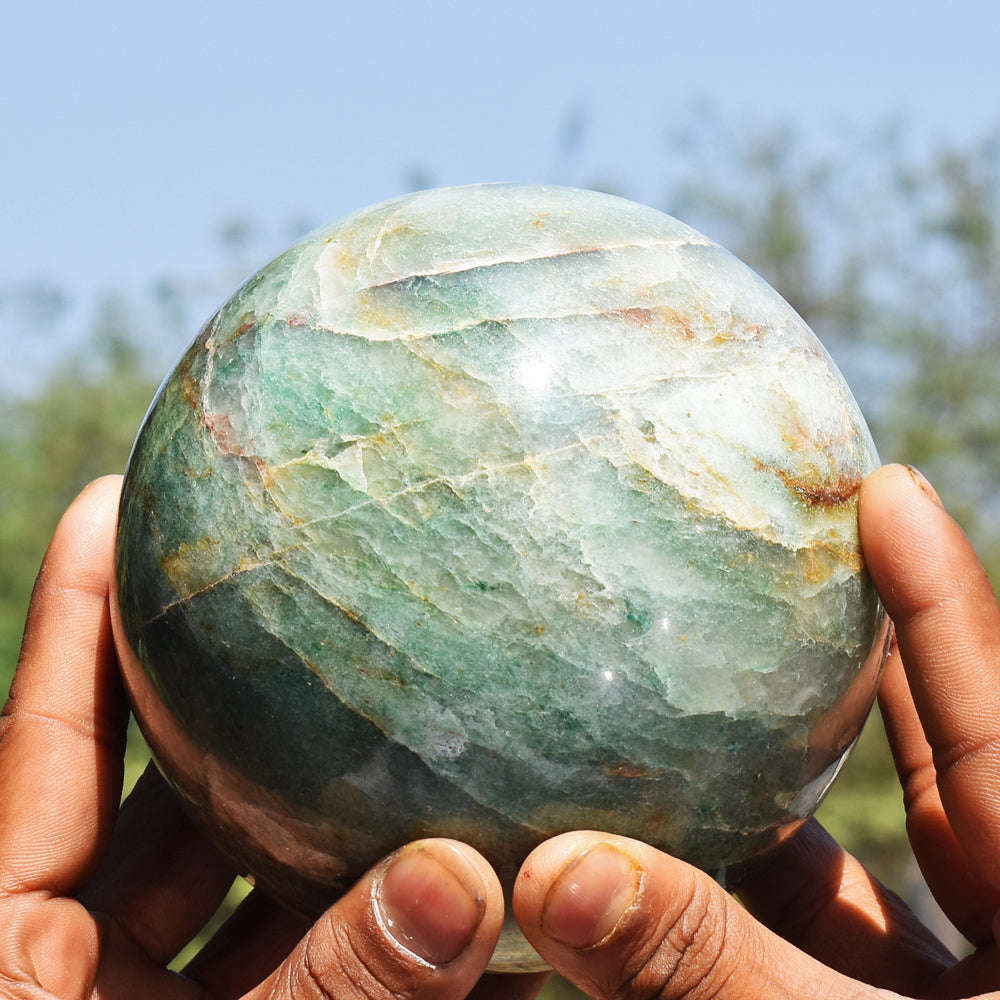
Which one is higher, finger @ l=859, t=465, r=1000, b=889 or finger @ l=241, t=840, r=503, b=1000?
finger @ l=859, t=465, r=1000, b=889

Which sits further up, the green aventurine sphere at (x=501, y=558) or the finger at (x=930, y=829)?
the green aventurine sphere at (x=501, y=558)

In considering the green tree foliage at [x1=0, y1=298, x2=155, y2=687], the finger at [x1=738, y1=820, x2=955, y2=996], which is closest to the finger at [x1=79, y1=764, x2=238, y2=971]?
the finger at [x1=738, y1=820, x2=955, y2=996]

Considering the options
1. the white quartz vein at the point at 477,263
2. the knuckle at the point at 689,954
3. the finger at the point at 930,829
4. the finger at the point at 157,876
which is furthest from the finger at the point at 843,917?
the white quartz vein at the point at 477,263

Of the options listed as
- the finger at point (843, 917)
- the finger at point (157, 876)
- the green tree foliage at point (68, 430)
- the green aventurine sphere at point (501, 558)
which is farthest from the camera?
the green tree foliage at point (68, 430)

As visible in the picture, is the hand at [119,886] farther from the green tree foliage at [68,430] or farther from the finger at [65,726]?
the green tree foliage at [68,430]

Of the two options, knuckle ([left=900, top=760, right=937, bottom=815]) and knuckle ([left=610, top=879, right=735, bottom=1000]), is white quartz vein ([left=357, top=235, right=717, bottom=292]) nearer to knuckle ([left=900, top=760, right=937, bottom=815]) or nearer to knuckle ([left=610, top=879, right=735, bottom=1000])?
knuckle ([left=610, top=879, right=735, bottom=1000])

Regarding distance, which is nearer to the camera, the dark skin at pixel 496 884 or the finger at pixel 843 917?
the dark skin at pixel 496 884

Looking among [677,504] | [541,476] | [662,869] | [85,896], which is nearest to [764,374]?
[677,504]
